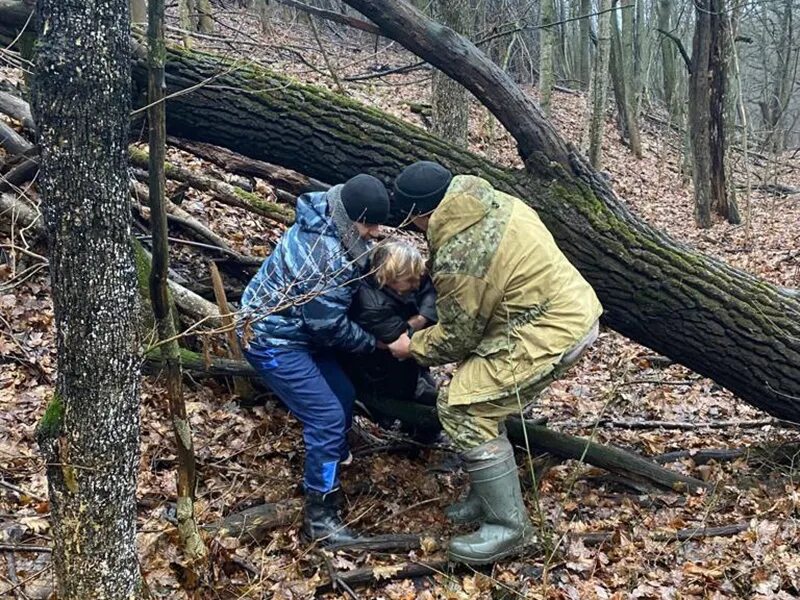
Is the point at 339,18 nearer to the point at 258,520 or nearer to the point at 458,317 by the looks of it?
the point at 458,317

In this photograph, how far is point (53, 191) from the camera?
7.85ft

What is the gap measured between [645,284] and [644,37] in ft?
64.6

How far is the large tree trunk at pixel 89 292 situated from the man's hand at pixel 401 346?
71.1 inches

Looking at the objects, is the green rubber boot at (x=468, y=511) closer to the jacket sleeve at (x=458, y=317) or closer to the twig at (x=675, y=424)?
the jacket sleeve at (x=458, y=317)

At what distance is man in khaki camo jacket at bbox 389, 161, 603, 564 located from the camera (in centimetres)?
379

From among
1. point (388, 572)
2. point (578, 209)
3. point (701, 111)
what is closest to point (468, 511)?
point (388, 572)

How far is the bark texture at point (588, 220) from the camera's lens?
4746mm

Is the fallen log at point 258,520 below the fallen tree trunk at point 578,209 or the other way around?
below

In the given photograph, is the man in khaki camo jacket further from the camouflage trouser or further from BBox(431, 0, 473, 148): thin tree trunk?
BBox(431, 0, 473, 148): thin tree trunk

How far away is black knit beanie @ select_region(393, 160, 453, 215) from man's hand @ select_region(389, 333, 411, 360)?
0.79 metres

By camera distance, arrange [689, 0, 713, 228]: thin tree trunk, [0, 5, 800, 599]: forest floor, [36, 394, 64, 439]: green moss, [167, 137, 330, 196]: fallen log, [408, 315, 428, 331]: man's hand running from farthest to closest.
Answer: [689, 0, 713, 228]: thin tree trunk, [167, 137, 330, 196]: fallen log, [408, 315, 428, 331]: man's hand, [0, 5, 800, 599]: forest floor, [36, 394, 64, 439]: green moss

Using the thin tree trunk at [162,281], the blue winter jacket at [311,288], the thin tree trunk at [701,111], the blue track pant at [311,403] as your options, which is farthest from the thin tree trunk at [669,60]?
the thin tree trunk at [162,281]

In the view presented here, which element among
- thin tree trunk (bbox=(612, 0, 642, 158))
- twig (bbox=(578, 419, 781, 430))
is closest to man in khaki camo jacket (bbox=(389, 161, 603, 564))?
twig (bbox=(578, 419, 781, 430))

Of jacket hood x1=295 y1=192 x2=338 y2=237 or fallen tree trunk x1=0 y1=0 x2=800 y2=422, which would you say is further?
fallen tree trunk x1=0 y1=0 x2=800 y2=422
